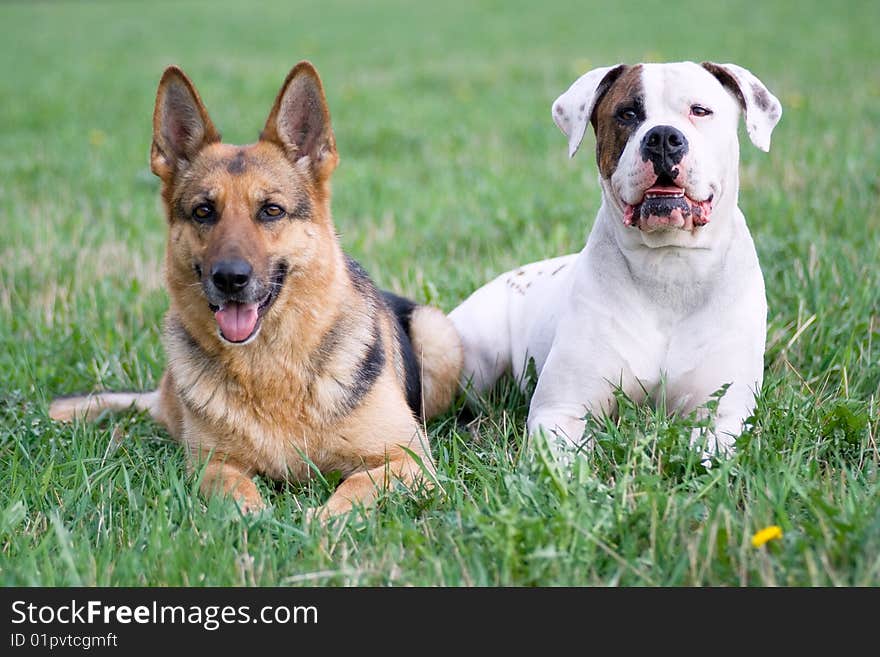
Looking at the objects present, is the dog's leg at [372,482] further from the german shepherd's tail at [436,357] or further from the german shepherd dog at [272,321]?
the german shepherd's tail at [436,357]

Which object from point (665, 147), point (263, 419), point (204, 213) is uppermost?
point (665, 147)

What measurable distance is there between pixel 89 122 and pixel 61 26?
18.3 meters

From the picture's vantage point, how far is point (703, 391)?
12.9 ft

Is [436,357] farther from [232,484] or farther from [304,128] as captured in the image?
[232,484]

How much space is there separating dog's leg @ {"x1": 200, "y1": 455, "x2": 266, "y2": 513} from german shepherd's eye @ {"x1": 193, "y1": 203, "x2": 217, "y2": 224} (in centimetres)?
94

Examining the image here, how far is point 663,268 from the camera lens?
12.9 ft

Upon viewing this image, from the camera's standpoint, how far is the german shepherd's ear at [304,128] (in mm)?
3963

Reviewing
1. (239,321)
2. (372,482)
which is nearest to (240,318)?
(239,321)

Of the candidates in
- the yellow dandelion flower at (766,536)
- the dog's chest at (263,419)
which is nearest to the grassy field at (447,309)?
the yellow dandelion flower at (766,536)

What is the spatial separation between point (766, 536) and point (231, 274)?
6.58ft

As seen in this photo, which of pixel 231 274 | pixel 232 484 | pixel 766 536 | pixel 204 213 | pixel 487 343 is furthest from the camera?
pixel 487 343

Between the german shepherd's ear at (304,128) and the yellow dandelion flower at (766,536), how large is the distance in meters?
2.25

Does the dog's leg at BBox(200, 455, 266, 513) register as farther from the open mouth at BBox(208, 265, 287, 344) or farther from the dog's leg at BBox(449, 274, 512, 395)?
the dog's leg at BBox(449, 274, 512, 395)
